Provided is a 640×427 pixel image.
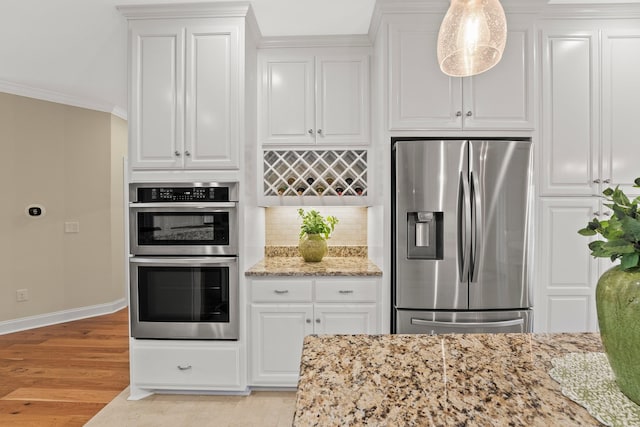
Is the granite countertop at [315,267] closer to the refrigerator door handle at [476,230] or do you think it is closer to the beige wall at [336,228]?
the beige wall at [336,228]

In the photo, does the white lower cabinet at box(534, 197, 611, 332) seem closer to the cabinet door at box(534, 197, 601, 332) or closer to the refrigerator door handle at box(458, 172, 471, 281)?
the cabinet door at box(534, 197, 601, 332)

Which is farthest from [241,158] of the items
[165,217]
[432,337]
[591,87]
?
[591,87]

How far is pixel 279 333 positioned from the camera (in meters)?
2.50

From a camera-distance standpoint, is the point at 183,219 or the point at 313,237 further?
the point at 313,237

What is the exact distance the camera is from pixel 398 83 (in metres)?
2.39

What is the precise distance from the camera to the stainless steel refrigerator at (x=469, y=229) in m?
2.27

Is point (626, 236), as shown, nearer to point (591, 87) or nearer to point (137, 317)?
point (591, 87)

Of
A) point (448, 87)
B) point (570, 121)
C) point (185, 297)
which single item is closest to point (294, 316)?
point (185, 297)

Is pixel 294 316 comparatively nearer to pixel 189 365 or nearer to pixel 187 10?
pixel 189 365

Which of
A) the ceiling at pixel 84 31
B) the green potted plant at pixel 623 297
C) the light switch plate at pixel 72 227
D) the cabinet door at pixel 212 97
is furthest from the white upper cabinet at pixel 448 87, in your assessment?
the light switch plate at pixel 72 227

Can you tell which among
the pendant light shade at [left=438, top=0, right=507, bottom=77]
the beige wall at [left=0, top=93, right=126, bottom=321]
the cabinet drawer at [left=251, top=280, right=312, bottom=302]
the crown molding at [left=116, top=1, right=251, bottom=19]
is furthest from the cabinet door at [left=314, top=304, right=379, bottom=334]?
the beige wall at [left=0, top=93, right=126, bottom=321]

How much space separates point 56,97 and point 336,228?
361 cm

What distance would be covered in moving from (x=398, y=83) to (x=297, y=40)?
960mm

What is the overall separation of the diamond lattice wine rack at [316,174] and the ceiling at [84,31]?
94 cm
